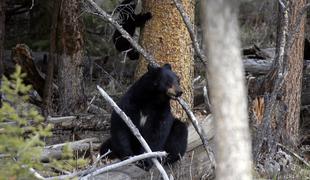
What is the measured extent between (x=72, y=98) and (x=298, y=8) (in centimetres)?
412

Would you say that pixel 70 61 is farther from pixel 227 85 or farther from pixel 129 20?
pixel 227 85

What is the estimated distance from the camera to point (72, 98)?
1114 centimetres

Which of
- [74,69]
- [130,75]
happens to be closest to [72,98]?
[74,69]

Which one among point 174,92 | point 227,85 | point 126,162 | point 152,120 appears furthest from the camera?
point 152,120

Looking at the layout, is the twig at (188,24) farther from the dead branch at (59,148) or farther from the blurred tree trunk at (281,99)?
the dead branch at (59,148)

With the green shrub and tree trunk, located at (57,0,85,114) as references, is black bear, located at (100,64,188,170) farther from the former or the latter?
tree trunk, located at (57,0,85,114)

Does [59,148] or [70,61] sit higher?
[70,61]

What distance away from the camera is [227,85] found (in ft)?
8.25

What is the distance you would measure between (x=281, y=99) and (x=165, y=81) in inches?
117

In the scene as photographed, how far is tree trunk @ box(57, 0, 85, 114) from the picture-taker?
1096cm

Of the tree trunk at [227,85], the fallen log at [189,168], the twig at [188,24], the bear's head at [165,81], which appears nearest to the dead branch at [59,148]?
the fallen log at [189,168]

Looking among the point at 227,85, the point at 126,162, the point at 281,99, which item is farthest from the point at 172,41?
the point at 227,85

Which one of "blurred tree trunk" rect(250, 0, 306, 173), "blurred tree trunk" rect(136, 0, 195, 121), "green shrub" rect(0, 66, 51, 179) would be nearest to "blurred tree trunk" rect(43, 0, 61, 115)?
"blurred tree trunk" rect(136, 0, 195, 121)

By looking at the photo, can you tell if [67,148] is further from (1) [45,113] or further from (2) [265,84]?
(1) [45,113]
